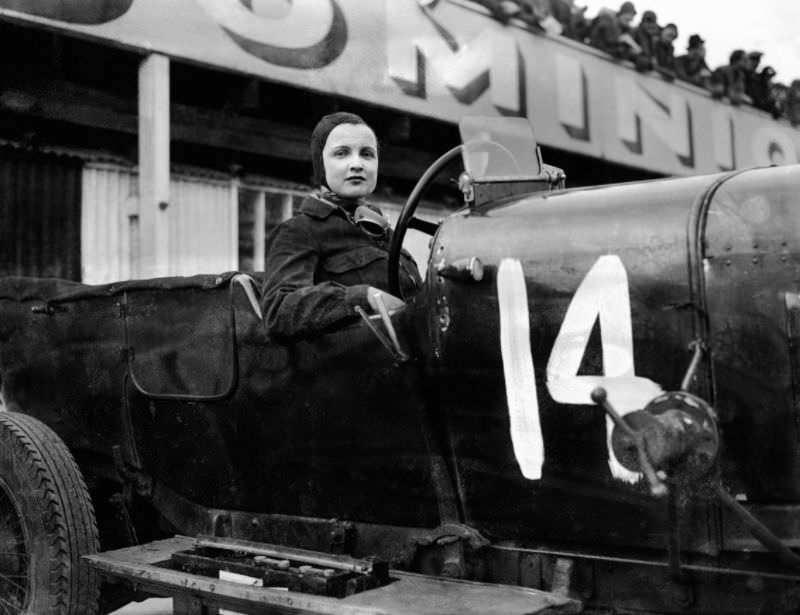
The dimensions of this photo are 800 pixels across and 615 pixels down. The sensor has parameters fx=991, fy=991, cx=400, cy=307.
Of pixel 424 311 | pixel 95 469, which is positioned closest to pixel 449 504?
pixel 424 311

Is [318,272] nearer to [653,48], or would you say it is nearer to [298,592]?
[298,592]

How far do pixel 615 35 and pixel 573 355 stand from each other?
8707 mm

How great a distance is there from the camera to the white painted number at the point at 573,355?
2.13 meters

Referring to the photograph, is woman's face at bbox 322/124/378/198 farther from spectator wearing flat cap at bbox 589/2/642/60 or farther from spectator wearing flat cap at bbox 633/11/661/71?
spectator wearing flat cap at bbox 633/11/661/71

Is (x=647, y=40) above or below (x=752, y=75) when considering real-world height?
below

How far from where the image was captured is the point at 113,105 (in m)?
6.82

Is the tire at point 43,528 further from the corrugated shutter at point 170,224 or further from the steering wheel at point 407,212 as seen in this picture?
the corrugated shutter at point 170,224

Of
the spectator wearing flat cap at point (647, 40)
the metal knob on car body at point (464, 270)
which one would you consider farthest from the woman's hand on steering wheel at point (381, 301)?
the spectator wearing flat cap at point (647, 40)

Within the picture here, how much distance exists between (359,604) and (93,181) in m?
5.29

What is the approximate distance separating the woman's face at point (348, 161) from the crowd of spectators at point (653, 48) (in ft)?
19.6

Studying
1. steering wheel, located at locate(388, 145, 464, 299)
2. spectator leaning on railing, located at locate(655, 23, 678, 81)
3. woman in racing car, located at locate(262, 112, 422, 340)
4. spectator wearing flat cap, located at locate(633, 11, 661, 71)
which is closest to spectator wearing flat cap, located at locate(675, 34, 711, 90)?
spectator leaning on railing, located at locate(655, 23, 678, 81)

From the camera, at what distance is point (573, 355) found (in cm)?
219

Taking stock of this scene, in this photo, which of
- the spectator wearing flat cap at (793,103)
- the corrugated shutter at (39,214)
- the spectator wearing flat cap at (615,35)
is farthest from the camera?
the spectator wearing flat cap at (793,103)

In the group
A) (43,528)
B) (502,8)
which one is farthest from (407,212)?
(502,8)
